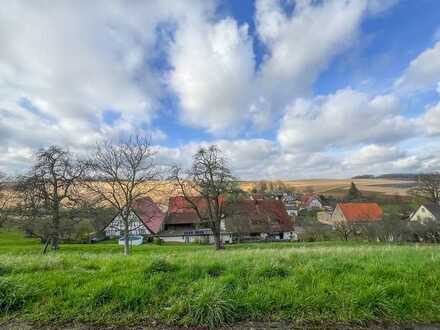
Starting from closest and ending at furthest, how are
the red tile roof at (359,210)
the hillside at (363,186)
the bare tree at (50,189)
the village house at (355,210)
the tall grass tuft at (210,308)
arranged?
the tall grass tuft at (210,308)
the bare tree at (50,189)
the red tile roof at (359,210)
the village house at (355,210)
the hillside at (363,186)

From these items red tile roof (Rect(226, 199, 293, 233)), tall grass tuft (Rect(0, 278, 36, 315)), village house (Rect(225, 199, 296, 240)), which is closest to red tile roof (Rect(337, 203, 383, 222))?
village house (Rect(225, 199, 296, 240))

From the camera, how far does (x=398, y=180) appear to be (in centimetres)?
10219

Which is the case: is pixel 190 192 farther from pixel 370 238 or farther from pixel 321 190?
pixel 321 190

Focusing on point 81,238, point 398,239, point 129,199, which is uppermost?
point 129,199

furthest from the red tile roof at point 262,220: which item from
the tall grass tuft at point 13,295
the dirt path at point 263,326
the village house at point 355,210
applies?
the tall grass tuft at point 13,295

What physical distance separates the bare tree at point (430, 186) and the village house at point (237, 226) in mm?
32882

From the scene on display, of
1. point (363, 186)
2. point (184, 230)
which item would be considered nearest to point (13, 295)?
point (184, 230)

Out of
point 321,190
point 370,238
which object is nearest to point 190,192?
point 370,238

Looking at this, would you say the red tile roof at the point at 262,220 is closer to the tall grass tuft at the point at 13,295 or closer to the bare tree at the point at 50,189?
the bare tree at the point at 50,189

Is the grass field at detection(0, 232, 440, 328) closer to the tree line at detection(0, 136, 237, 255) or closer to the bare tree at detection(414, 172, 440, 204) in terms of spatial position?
the tree line at detection(0, 136, 237, 255)

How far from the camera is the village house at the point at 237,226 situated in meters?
49.4

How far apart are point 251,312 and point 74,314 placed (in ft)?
7.70

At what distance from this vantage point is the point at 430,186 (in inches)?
2279

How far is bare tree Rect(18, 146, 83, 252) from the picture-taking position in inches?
982
